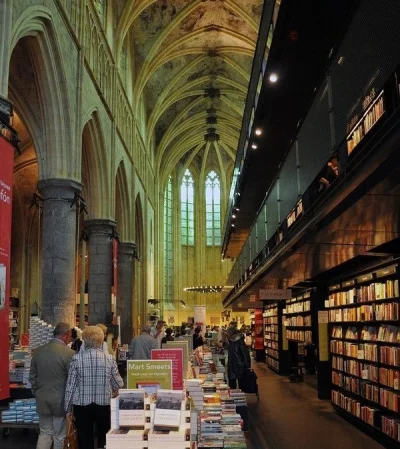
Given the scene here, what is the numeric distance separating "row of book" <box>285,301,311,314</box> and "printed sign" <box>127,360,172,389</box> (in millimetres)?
10302

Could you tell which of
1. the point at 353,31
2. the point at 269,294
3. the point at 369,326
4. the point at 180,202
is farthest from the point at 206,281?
the point at 353,31

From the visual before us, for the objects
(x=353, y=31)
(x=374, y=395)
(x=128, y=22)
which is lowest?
(x=374, y=395)

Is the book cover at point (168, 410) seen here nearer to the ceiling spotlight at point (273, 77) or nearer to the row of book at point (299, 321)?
the ceiling spotlight at point (273, 77)

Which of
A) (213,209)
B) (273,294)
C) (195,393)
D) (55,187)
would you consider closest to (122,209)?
(55,187)

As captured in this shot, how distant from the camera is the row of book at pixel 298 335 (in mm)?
15442

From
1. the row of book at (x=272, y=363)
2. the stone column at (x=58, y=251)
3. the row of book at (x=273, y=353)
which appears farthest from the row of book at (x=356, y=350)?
the row of book at (x=273, y=353)

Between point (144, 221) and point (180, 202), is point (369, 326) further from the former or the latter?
point (180, 202)

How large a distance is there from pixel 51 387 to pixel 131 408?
6.46ft

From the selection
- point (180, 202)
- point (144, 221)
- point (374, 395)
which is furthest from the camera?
point (180, 202)

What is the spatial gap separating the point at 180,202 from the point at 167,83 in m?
15.7

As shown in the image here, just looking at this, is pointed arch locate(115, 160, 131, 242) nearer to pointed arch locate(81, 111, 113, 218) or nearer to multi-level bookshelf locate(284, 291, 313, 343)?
pointed arch locate(81, 111, 113, 218)

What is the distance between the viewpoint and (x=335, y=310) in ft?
35.7

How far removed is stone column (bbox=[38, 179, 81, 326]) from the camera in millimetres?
12680

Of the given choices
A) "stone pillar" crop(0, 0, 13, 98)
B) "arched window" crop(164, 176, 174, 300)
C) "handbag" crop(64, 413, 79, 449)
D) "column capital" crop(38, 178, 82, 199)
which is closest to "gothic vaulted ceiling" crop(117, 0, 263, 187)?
"arched window" crop(164, 176, 174, 300)
